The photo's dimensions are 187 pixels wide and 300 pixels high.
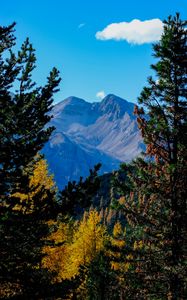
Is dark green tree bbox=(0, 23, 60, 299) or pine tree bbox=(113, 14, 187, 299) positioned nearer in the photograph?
dark green tree bbox=(0, 23, 60, 299)

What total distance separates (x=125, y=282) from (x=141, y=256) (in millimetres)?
1210

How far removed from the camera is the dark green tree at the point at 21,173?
8688 mm

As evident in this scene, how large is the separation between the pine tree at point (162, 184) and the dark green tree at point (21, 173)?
5843mm

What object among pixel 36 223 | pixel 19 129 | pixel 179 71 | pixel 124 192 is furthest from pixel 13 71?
pixel 179 71

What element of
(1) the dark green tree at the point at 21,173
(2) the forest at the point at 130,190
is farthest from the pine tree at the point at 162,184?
(1) the dark green tree at the point at 21,173

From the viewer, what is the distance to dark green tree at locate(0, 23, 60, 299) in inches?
342

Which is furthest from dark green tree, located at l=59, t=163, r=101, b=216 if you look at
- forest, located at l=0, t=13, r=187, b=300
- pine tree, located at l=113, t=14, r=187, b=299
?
pine tree, located at l=113, t=14, r=187, b=299

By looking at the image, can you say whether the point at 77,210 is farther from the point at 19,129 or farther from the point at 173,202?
the point at 173,202

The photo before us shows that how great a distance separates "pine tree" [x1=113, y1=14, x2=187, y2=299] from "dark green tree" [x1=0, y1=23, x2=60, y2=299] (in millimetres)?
5843

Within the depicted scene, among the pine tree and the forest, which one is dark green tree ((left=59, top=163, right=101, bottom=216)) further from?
the pine tree

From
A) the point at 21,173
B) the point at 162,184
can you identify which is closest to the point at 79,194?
the point at 21,173

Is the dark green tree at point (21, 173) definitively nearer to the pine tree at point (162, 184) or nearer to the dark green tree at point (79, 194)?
the dark green tree at point (79, 194)

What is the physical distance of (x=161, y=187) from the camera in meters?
15.2

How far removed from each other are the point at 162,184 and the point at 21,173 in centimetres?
724
